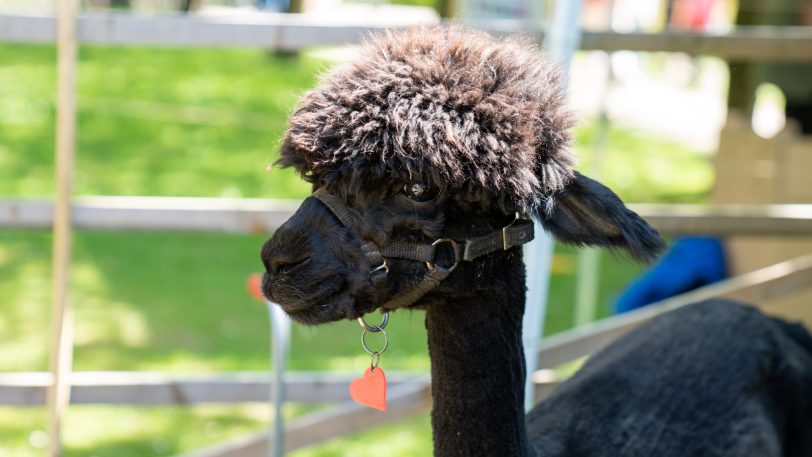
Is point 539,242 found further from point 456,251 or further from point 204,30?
point 204,30

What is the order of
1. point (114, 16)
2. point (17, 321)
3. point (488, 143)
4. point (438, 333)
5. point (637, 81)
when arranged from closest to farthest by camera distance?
point (488, 143) < point (438, 333) < point (114, 16) < point (17, 321) < point (637, 81)

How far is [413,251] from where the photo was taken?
1.99 m

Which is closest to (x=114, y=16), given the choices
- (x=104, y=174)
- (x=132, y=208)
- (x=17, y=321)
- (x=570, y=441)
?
(x=132, y=208)

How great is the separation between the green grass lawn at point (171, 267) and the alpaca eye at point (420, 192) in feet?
1.24

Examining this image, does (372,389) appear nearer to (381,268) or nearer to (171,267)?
(381,268)

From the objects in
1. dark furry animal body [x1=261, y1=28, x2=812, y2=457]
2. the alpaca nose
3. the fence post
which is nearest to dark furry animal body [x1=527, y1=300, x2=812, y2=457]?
→ dark furry animal body [x1=261, y1=28, x2=812, y2=457]

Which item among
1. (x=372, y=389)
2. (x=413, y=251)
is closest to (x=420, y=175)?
(x=413, y=251)

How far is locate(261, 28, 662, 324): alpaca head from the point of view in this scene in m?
1.91

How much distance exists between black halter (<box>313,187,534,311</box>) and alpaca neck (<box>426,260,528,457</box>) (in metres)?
0.10

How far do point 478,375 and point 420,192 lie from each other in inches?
16.6

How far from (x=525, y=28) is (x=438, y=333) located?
5.61ft

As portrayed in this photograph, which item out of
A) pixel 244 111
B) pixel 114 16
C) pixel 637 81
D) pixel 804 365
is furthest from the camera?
pixel 637 81

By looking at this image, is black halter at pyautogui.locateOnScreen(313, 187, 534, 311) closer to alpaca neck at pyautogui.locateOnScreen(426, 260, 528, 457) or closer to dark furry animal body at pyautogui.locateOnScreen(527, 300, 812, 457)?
alpaca neck at pyautogui.locateOnScreen(426, 260, 528, 457)

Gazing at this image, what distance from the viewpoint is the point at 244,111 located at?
1223 cm
